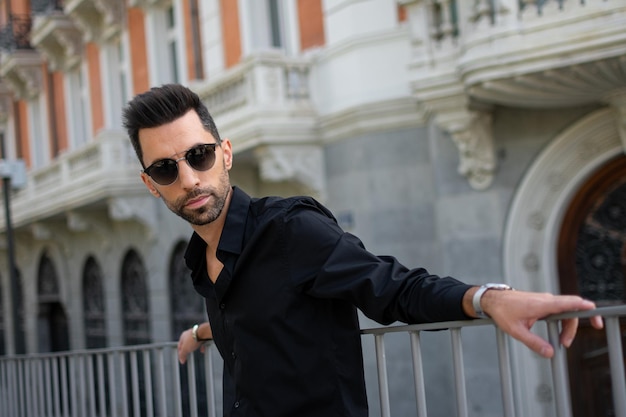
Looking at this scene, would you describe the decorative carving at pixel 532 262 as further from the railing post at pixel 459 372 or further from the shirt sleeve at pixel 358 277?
the shirt sleeve at pixel 358 277

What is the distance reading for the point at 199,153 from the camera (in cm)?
245

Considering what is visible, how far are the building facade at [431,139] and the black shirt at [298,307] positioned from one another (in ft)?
7.36

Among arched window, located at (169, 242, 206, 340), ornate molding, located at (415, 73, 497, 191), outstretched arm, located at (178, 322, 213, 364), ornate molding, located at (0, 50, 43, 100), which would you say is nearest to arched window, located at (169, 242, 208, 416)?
arched window, located at (169, 242, 206, 340)

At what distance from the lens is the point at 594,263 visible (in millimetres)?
7902

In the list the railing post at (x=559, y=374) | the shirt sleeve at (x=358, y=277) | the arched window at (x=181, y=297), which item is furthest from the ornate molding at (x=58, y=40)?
the railing post at (x=559, y=374)

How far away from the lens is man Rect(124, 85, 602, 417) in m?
2.05

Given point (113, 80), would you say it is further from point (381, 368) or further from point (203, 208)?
point (381, 368)

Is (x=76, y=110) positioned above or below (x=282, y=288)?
above

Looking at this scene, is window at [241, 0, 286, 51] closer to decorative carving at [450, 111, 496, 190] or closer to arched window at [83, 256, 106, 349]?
decorative carving at [450, 111, 496, 190]

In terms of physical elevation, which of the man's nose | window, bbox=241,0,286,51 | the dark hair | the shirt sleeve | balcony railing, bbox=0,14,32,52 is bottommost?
the shirt sleeve

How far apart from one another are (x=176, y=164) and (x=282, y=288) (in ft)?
1.67

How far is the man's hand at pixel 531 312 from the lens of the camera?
1843mm

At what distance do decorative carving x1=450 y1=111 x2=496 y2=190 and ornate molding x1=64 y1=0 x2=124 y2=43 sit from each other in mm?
9623

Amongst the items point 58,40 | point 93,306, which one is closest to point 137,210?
point 93,306
